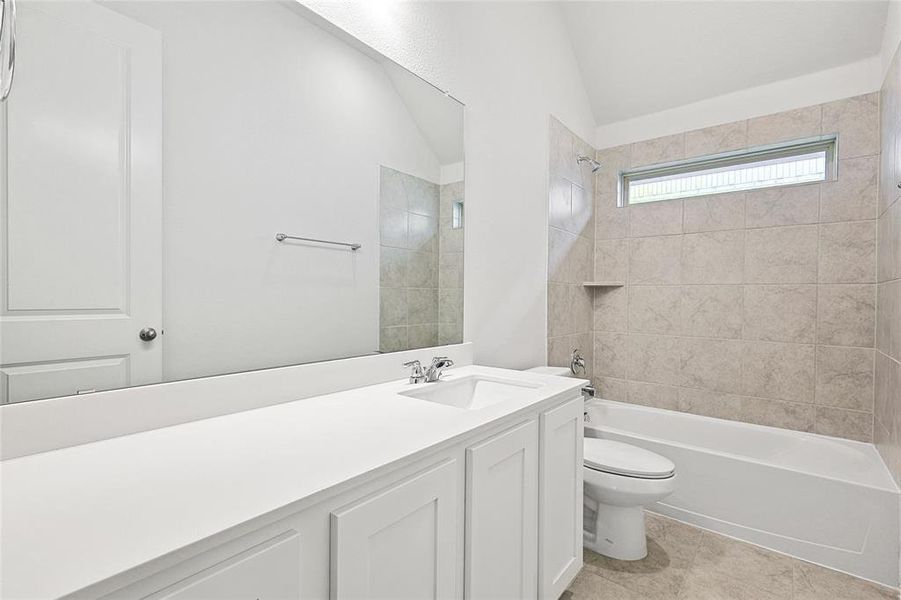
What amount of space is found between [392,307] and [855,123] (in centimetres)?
275

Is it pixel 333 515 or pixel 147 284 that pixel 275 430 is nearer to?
pixel 333 515

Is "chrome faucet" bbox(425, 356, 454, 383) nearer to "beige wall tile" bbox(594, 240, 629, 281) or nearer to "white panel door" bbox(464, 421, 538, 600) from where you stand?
"white panel door" bbox(464, 421, 538, 600)

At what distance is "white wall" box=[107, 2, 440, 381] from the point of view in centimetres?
107

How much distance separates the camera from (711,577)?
186 cm

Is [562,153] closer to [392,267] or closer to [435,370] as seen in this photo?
[392,267]

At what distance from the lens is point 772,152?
2.71m

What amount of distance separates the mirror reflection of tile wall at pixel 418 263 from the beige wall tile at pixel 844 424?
7.18ft

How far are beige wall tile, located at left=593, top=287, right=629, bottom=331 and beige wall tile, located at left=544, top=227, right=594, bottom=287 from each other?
18 centimetres

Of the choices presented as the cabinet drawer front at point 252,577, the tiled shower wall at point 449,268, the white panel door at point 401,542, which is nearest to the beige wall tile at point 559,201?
the tiled shower wall at point 449,268

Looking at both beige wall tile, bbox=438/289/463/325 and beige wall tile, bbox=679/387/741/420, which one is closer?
beige wall tile, bbox=438/289/463/325

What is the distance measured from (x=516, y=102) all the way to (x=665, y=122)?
1.31 m

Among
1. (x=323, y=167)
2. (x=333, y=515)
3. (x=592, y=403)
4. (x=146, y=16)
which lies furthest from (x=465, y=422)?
(x=592, y=403)

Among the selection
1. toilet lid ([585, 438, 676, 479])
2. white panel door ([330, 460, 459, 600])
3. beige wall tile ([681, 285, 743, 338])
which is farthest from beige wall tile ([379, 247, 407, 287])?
beige wall tile ([681, 285, 743, 338])

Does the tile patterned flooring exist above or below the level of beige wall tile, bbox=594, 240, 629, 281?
below
